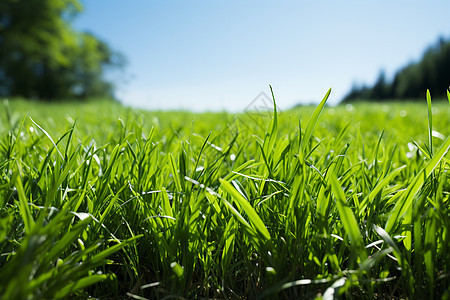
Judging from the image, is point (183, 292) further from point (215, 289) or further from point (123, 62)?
point (123, 62)

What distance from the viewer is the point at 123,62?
4856cm

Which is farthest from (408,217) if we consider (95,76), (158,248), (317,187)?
(95,76)

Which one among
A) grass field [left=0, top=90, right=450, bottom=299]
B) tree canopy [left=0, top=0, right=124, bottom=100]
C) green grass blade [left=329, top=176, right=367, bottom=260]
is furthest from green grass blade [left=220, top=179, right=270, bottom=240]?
tree canopy [left=0, top=0, right=124, bottom=100]

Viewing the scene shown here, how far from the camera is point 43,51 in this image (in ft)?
83.4

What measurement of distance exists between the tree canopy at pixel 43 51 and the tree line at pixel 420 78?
29.6 m

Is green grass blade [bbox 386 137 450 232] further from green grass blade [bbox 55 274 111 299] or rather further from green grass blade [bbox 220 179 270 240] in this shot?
green grass blade [bbox 55 274 111 299]

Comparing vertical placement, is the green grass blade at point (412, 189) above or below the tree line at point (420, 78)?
below

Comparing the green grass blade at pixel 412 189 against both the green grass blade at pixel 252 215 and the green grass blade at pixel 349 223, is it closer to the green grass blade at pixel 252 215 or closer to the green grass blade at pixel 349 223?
the green grass blade at pixel 349 223

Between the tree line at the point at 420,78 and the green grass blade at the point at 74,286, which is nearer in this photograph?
the green grass blade at the point at 74,286

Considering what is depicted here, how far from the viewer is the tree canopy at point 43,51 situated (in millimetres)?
24344

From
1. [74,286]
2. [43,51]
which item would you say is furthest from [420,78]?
[74,286]

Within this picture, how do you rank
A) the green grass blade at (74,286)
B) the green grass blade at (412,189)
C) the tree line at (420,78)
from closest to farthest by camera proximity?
1. the green grass blade at (74,286)
2. the green grass blade at (412,189)
3. the tree line at (420,78)

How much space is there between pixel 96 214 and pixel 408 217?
789 millimetres

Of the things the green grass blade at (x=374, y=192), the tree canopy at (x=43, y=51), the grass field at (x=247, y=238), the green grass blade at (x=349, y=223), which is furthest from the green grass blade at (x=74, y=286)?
the tree canopy at (x=43, y=51)
